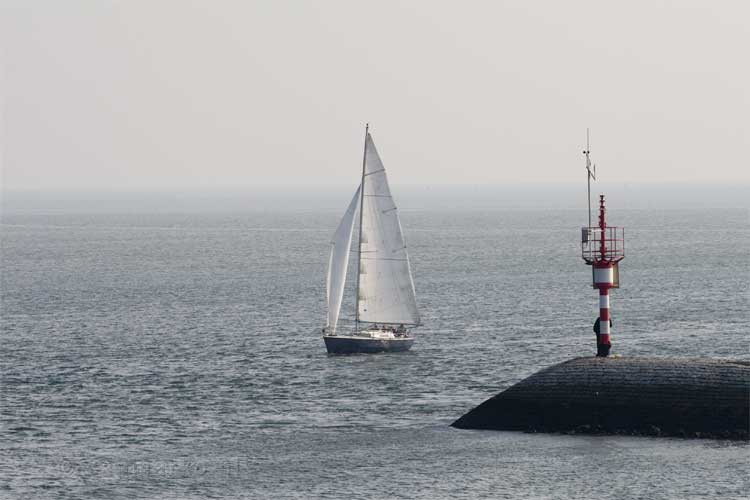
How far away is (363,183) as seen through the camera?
76750 millimetres

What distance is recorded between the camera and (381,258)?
254ft

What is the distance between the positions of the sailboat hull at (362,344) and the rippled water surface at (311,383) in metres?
1.06

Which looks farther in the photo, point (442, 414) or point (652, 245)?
point (652, 245)

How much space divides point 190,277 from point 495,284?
32101 millimetres

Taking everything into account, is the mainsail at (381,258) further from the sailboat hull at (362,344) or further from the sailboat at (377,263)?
the sailboat hull at (362,344)

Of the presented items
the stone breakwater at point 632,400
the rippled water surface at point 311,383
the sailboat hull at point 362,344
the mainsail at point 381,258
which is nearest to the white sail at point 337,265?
the mainsail at point 381,258

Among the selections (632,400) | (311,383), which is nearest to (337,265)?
(311,383)

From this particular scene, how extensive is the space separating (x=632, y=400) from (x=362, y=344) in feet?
92.3

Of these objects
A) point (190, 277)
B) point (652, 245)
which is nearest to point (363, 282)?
point (190, 277)

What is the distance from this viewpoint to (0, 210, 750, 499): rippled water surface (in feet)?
145

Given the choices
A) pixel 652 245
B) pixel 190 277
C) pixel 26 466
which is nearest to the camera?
pixel 26 466

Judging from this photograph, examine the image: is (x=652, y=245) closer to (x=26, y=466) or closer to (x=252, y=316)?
(x=252, y=316)

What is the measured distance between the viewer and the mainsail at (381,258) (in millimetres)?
77312

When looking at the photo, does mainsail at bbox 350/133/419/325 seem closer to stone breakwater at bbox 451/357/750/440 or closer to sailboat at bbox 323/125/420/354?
sailboat at bbox 323/125/420/354
